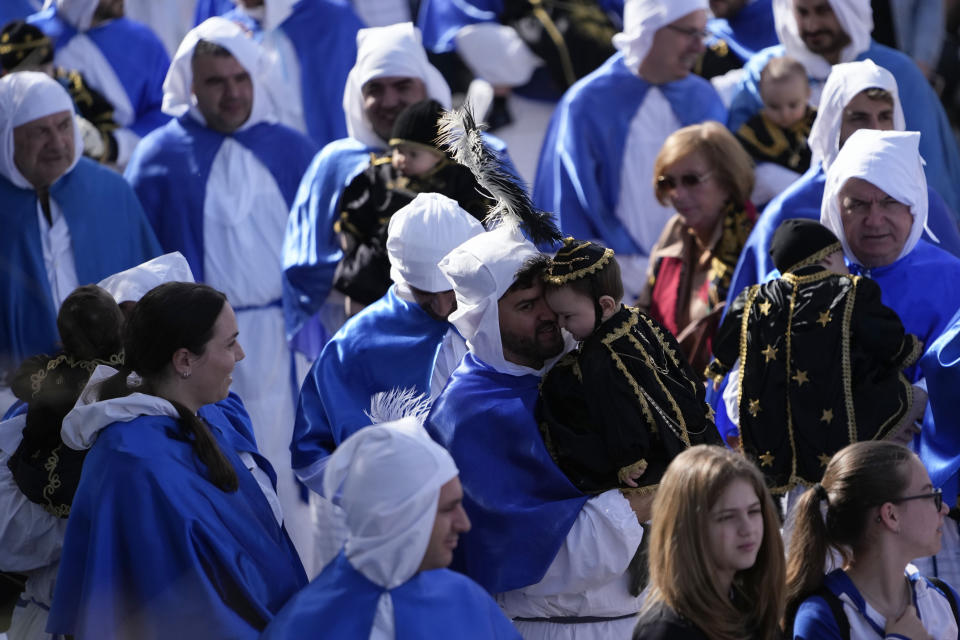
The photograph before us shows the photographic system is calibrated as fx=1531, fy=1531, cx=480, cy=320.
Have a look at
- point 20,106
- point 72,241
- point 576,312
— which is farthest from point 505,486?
point 20,106

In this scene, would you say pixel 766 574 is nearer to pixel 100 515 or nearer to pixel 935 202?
pixel 100 515

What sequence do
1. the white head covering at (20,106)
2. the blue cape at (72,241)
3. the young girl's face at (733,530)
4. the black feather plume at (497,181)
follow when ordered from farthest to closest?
the white head covering at (20,106) → the blue cape at (72,241) → the black feather plume at (497,181) → the young girl's face at (733,530)

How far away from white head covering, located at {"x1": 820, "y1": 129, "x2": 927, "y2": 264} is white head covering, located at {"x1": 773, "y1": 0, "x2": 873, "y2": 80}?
214cm

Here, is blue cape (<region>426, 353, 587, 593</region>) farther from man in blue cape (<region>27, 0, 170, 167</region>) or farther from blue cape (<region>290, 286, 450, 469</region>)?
man in blue cape (<region>27, 0, 170, 167</region>)

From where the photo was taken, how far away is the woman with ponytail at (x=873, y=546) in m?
4.00

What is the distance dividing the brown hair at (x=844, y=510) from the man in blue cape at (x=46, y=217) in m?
3.92

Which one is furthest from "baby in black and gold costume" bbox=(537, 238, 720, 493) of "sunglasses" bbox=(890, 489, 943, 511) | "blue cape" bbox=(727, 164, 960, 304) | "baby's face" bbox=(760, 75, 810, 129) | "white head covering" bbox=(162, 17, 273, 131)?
"white head covering" bbox=(162, 17, 273, 131)

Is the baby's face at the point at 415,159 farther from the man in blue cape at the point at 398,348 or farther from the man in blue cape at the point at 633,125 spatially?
the man in blue cape at the point at 633,125

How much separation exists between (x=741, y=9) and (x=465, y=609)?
6.31 metres

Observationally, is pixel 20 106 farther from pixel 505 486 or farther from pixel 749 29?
pixel 749 29

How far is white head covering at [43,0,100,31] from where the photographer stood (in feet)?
29.8

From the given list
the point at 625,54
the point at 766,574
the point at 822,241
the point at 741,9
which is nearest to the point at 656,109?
the point at 625,54

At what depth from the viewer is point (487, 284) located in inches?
169

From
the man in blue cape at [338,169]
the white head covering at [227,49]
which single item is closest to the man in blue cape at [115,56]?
the white head covering at [227,49]
